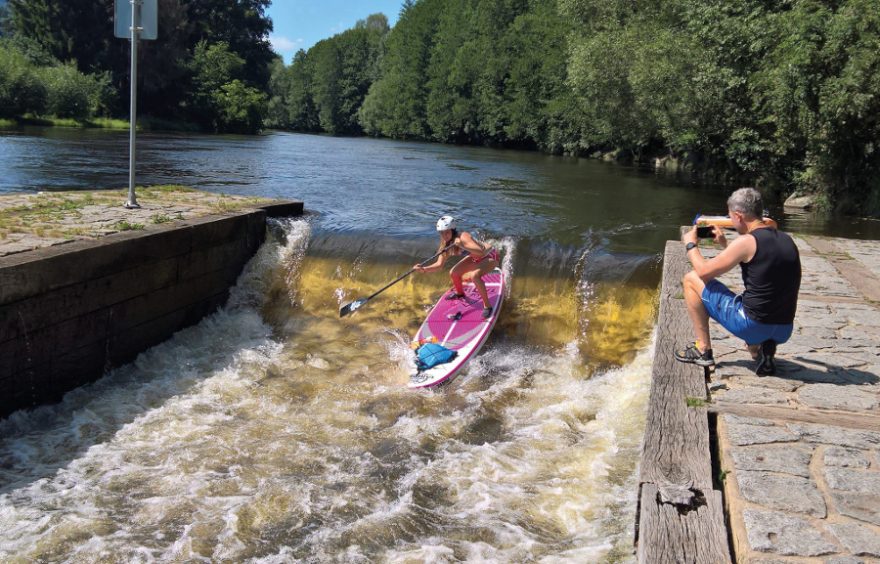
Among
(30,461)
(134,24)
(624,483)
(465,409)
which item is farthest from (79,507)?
(134,24)

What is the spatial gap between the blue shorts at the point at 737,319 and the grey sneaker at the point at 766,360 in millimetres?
46

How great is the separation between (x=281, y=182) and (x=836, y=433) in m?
16.6

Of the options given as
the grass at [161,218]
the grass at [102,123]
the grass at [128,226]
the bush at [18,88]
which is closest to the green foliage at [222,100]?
the grass at [102,123]

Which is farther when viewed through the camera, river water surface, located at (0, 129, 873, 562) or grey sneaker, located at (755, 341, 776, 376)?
grey sneaker, located at (755, 341, 776, 376)

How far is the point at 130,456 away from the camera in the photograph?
19.3ft

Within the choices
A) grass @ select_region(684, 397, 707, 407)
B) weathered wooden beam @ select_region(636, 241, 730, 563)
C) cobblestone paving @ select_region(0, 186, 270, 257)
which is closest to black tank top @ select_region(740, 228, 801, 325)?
weathered wooden beam @ select_region(636, 241, 730, 563)

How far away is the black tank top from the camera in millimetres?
5020

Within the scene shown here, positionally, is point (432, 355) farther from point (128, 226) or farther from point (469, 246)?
point (128, 226)

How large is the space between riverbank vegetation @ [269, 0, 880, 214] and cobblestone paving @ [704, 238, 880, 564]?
10017 millimetres

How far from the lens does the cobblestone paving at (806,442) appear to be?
10.9ft

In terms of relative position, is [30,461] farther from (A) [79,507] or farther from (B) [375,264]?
(B) [375,264]

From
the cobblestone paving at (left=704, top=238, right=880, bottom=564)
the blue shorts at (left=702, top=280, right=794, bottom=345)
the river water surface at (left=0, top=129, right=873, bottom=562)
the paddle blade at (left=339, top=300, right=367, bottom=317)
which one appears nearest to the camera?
the cobblestone paving at (left=704, top=238, right=880, bottom=564)

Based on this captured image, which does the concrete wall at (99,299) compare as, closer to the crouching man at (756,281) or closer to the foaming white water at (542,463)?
the foaming white water at (542,463)

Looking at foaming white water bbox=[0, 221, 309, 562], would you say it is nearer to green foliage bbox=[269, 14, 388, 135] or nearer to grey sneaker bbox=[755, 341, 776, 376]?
grey sneaker bbox=[755, 341, 776, 376]
